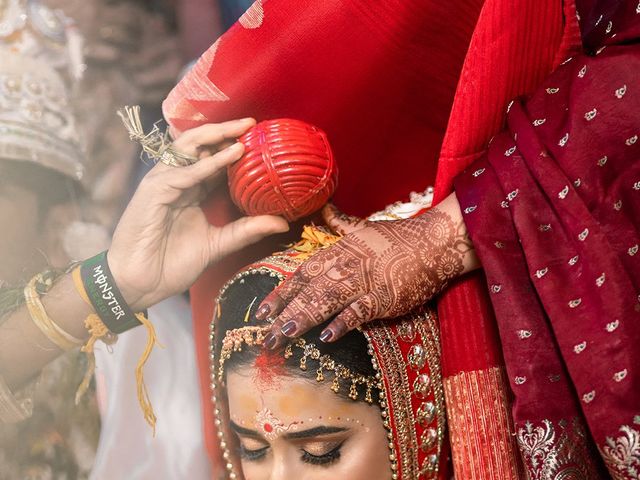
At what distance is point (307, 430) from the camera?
3.56 feet

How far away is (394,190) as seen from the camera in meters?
1.32

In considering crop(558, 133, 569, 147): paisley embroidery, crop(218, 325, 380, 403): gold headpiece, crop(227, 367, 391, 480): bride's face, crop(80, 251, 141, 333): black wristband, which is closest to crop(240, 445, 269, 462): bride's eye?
crop(227, 367, 391, 480): bride's face

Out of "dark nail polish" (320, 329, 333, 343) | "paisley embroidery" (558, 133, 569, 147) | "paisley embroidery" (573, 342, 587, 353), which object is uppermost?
"paisley embroidery" (558, 133, 569, 147)

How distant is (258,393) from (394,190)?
1.48 ft

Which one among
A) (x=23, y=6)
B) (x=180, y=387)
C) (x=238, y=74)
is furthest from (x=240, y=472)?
(x=23, y=6)

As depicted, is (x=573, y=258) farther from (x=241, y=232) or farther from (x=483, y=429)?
(x=241, y=232)

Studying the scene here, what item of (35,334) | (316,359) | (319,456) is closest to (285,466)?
(319,456)

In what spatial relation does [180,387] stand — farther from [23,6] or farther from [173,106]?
[23,6]

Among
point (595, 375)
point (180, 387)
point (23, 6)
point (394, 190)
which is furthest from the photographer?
point (394, 190)

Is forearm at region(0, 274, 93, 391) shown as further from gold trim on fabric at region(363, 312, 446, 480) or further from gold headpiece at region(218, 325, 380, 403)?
gold trim on fabric at region(363, 312, 446, 480)

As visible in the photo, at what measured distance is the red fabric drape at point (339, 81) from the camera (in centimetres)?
113

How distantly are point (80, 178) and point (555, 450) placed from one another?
763 millimetres

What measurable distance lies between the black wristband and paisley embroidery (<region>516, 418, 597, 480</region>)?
592 mm

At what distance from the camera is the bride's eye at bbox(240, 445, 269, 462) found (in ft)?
3.70
